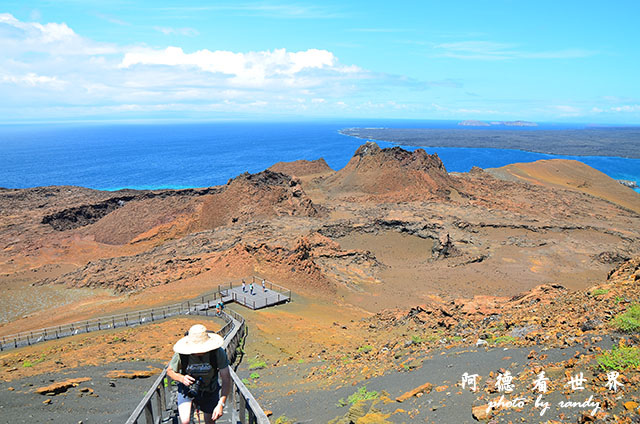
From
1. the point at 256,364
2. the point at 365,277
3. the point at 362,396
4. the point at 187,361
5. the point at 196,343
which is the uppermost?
the point at 196,343

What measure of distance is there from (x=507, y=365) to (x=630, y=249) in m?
42.5

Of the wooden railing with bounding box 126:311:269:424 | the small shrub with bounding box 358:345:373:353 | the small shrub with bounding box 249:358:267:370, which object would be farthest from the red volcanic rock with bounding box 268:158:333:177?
the wooden railing with bounding box 126:311:269:424

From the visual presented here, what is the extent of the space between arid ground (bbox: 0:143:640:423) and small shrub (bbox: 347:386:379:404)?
64 mm

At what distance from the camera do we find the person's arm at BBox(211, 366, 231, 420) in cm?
568

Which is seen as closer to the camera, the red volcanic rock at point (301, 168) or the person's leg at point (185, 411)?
the person's leg at point (185, 411)

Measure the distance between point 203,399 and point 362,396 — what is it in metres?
4.11

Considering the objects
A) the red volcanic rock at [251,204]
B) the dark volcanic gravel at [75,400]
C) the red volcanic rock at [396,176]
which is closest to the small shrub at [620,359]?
the dark volcanic gravel at [75,400]

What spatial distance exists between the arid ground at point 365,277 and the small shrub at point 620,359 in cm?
8

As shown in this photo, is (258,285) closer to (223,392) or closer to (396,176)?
(223,392)

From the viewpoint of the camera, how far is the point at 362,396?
8820 mm

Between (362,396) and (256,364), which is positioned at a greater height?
(362,396)

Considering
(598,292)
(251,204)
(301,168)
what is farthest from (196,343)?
(301,168)

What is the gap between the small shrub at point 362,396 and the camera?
28.4ft

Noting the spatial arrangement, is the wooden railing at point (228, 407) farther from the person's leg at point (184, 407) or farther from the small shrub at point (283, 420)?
the small shrub at point (283, 420)
